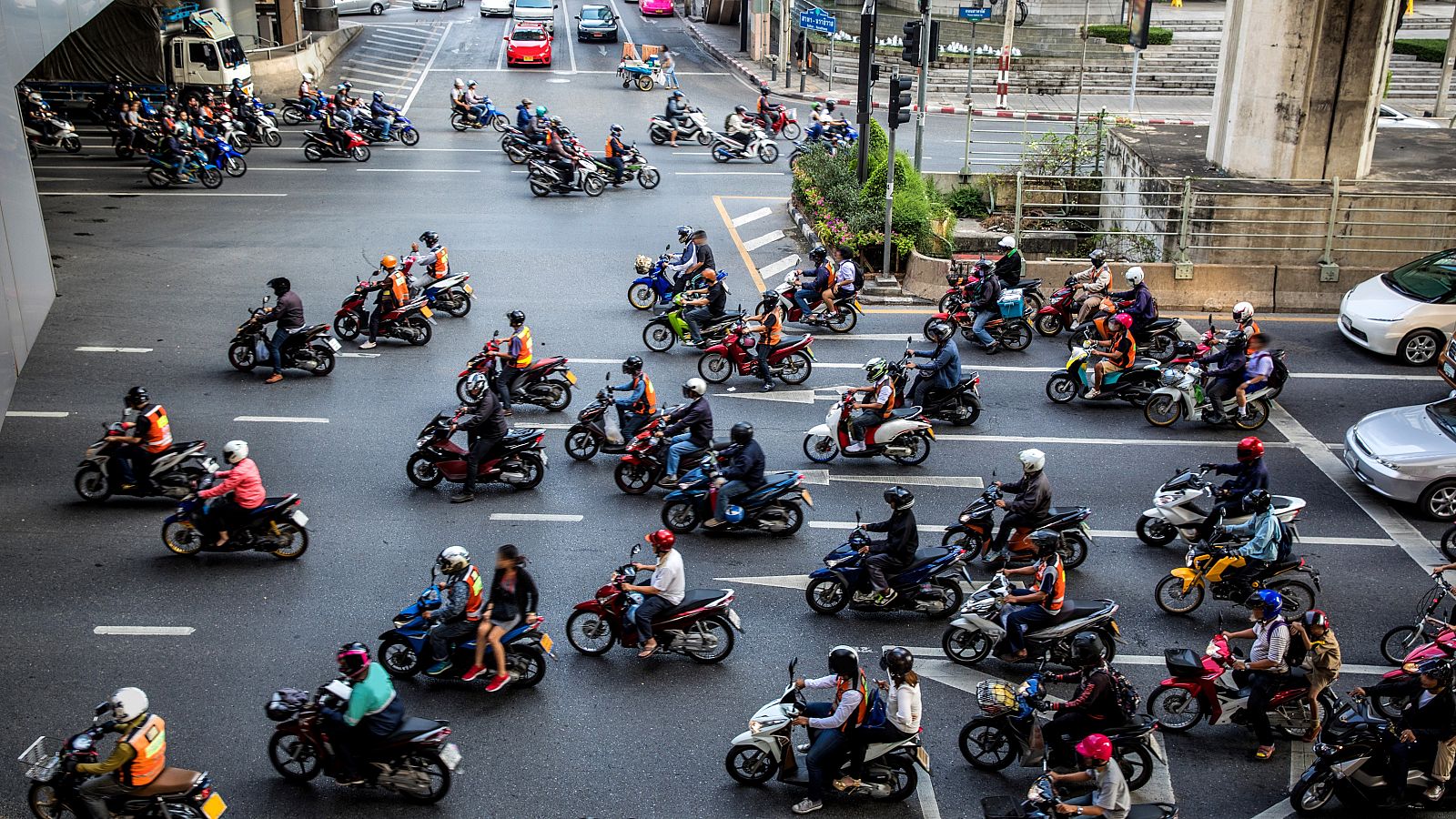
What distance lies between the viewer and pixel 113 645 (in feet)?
38.0

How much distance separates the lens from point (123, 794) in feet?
29.1

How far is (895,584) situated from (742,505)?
2264 millimetres

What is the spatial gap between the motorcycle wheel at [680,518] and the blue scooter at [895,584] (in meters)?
2.08

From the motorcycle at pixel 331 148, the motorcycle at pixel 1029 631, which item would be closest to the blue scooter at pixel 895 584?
the motorcycle at pixel 1029 631

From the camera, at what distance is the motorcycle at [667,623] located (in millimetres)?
11359

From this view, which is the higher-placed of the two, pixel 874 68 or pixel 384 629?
pixel 874 68

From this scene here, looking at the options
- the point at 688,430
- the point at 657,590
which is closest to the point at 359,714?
the point at 657,590

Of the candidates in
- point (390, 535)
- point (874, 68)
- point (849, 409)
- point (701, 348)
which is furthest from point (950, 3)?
point (390, 535)

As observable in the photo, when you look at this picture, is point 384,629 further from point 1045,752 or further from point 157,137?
point 157,137

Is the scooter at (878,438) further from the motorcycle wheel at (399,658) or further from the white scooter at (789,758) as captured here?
the motorcycle wheel at (399,658)

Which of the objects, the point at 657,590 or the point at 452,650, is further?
the point at 657,590

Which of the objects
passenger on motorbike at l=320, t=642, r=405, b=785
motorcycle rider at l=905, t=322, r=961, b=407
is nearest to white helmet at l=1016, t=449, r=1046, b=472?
motorcycle rider at l=905, t=322, r=961, b=407

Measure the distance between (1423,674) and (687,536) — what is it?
24.1ft

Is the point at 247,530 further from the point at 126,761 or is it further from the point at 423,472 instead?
the point at 126,761
